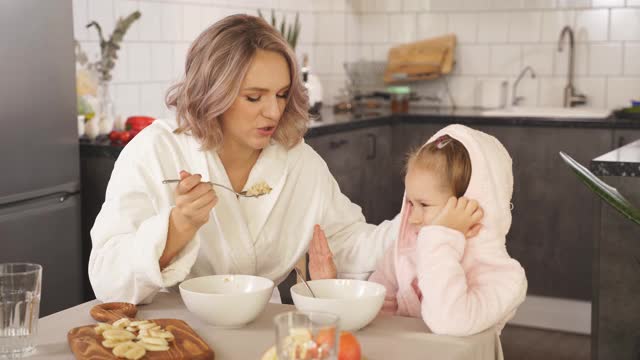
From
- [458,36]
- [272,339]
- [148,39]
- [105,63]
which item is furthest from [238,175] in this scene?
[458,36]

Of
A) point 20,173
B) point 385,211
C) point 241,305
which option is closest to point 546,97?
point 385,211

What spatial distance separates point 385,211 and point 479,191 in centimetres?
322

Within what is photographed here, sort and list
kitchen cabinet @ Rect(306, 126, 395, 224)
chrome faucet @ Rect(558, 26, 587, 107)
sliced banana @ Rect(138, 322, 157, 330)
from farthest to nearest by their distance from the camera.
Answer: chrome faucet @ Rect(558, 26, 587, 107), kitchen cabinet @ Rect(306, 126, 395, 224), sliced banana @ Rect(138, 322, 157, 330)

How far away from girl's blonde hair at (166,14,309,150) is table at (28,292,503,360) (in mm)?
553

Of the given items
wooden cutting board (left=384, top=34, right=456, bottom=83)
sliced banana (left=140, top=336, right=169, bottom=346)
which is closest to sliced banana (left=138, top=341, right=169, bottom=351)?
sliced banana (left=140, top=336, right=169, bottom=346)

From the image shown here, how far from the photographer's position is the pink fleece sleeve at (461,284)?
154 cm

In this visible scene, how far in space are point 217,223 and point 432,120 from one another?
2887 mm

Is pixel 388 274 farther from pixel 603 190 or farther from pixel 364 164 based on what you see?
pixel 364 164

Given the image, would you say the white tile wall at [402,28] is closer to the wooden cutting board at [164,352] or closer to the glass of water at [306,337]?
the wooden cutting board at [164,352]

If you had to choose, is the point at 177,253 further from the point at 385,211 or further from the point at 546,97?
the point at 546,97

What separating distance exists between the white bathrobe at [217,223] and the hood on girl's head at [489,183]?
0.39m

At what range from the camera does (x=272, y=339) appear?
1.50 m

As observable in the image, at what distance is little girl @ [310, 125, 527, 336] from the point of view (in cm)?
156

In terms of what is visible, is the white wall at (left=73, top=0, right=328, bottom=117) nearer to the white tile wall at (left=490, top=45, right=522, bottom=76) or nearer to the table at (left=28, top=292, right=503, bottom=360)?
Answer: the white tile wall at (left=490, top=45, right=522, bottom=76)
